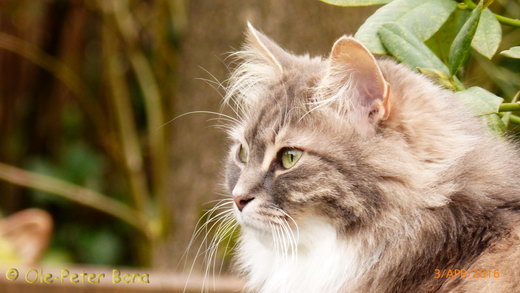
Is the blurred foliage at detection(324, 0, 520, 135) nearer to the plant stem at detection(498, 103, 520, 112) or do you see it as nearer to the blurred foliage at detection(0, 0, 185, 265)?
the plant stem at detection(498, 103, 520, 112)

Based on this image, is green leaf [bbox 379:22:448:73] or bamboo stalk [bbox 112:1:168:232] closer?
green leaf [bbox 379:22:448:73]

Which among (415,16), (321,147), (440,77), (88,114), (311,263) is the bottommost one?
(88,114)

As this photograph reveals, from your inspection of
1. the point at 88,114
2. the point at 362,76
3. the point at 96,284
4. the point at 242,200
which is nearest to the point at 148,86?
the point at 88,114

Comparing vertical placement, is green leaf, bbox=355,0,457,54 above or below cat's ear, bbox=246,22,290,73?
above

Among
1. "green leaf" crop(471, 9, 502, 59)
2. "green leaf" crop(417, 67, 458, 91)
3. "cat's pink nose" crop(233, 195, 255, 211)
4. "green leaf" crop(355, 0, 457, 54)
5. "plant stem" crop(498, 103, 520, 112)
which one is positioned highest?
"green leaf" crop(355, 0, 457, 54)

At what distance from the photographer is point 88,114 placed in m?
5.22

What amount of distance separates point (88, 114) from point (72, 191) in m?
0.90

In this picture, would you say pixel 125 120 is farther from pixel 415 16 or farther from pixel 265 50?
pixel 415 16

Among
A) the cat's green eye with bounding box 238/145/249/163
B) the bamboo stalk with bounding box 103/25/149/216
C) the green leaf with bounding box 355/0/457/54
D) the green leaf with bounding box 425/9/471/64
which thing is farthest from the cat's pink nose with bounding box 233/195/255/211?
the bamboo stalk with bounding box 103/25/149/216

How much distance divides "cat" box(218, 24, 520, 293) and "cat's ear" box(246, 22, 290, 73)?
111 millimetres

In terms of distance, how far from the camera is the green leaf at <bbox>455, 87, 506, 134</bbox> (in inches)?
51.5

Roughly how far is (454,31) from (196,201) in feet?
6.27

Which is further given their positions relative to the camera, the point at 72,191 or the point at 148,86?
the point at 148,86

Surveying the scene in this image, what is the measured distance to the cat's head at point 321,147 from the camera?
1.38 meters
